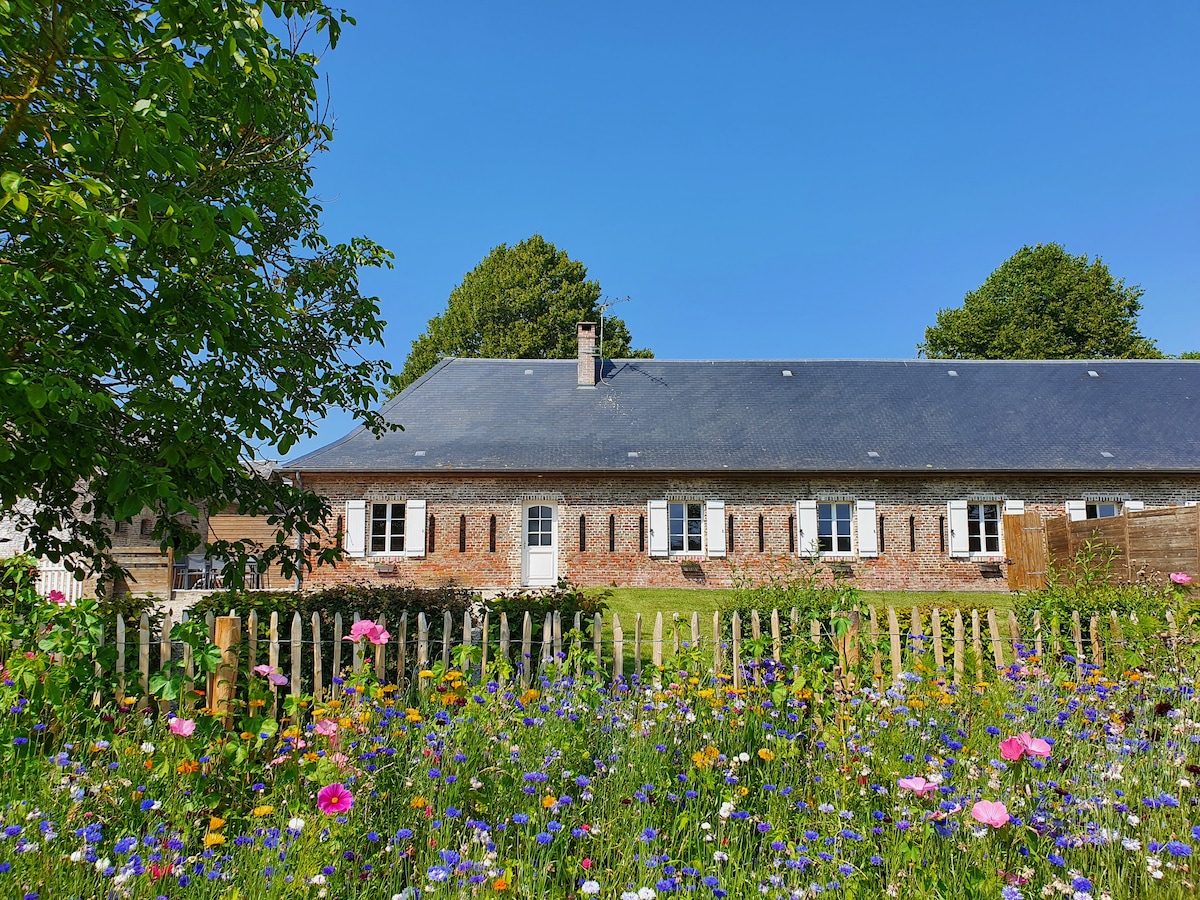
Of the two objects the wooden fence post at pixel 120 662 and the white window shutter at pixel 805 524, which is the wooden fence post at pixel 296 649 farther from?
the white window shutter at pixel 805 524

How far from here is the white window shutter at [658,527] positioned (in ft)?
56.7

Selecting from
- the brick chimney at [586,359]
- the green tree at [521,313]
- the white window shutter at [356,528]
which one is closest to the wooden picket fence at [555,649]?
the white window shutter at [356,528]

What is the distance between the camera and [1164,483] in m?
17.5

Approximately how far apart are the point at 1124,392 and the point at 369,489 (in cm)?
1830

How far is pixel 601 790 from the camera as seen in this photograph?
3.00 metres

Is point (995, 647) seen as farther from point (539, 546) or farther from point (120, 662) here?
point (539, 546)

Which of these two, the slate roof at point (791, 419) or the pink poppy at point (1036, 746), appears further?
the slate roof at point (791, 419)

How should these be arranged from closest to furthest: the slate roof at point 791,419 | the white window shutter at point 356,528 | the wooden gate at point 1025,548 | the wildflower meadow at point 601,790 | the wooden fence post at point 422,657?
the wildflower meadow at point 601,790
the wooden fence post at point 422,657
the wooden gate at point 1025,548
the white window shutter at point 356,528
the slate roof at point 791,419

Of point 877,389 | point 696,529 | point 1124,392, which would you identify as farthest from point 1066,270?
point 696,529

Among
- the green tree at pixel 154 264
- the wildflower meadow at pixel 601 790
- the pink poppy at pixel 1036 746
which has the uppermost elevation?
the green tree at pixel 154 264

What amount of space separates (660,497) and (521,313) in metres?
17.4

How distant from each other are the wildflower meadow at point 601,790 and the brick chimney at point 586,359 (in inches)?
672

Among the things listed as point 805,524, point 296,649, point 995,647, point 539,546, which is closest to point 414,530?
point 539,546

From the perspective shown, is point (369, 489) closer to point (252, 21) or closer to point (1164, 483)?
point (252, 21)
